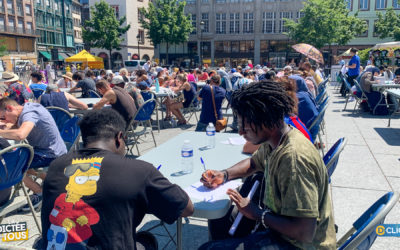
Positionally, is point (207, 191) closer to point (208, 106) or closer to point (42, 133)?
point (42, 133)

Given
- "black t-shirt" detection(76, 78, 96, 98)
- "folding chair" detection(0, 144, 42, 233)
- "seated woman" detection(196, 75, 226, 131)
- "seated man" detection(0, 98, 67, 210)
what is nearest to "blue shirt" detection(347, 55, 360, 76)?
"seated woman" detection(196, 75, 226, 131)

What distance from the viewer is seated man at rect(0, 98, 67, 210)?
3.68 meters

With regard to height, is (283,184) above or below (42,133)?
above

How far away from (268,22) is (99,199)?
2023 inches

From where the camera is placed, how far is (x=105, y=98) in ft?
19.8

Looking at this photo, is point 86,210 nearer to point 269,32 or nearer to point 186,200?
point 186,200

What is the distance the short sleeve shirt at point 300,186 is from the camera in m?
1.59

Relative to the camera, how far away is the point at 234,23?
50375 millimetres

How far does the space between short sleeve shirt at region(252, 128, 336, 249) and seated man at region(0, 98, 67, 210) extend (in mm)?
3030

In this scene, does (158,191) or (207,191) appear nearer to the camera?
(158,191)

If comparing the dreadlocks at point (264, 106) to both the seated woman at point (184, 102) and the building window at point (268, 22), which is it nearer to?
the seated woman at point (184, 102)

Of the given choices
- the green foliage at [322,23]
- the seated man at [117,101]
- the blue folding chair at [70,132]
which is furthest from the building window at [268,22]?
the blue folding chair at [70,132]

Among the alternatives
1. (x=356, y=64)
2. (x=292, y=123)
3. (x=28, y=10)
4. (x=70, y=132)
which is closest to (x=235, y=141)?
(x=292, y=123)

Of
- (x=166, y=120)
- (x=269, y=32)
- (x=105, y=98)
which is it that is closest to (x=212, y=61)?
(x=269, y=32)
